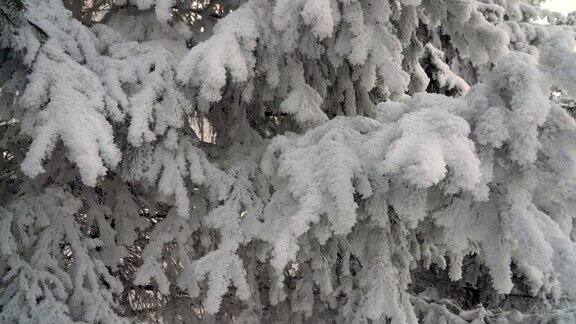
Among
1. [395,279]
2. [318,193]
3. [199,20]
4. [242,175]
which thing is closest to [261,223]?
[242,175]

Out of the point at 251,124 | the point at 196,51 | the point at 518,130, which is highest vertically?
the point at 518,130

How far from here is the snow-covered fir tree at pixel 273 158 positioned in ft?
6.97

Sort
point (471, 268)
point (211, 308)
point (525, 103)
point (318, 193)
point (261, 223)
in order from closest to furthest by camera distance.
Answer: point (525, 103), point (318, 193), point (211, 308), point (261, 223), point (471, 268)

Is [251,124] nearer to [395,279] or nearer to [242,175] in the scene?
[242,175]

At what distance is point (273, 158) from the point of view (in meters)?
2.98

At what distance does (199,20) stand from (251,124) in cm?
90

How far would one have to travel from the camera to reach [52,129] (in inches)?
93.4

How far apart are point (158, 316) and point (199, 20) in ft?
8.08

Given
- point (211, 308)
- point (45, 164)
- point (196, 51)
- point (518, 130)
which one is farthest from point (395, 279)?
point (45, 164)

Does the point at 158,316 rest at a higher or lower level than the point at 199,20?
lower

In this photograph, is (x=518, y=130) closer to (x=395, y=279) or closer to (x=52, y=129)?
(x=395, y=279)

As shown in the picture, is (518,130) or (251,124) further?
(251,124)

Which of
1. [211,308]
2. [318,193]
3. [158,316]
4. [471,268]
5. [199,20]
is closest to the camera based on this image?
[318,193]

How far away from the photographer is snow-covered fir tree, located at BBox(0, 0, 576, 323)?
2123mm
